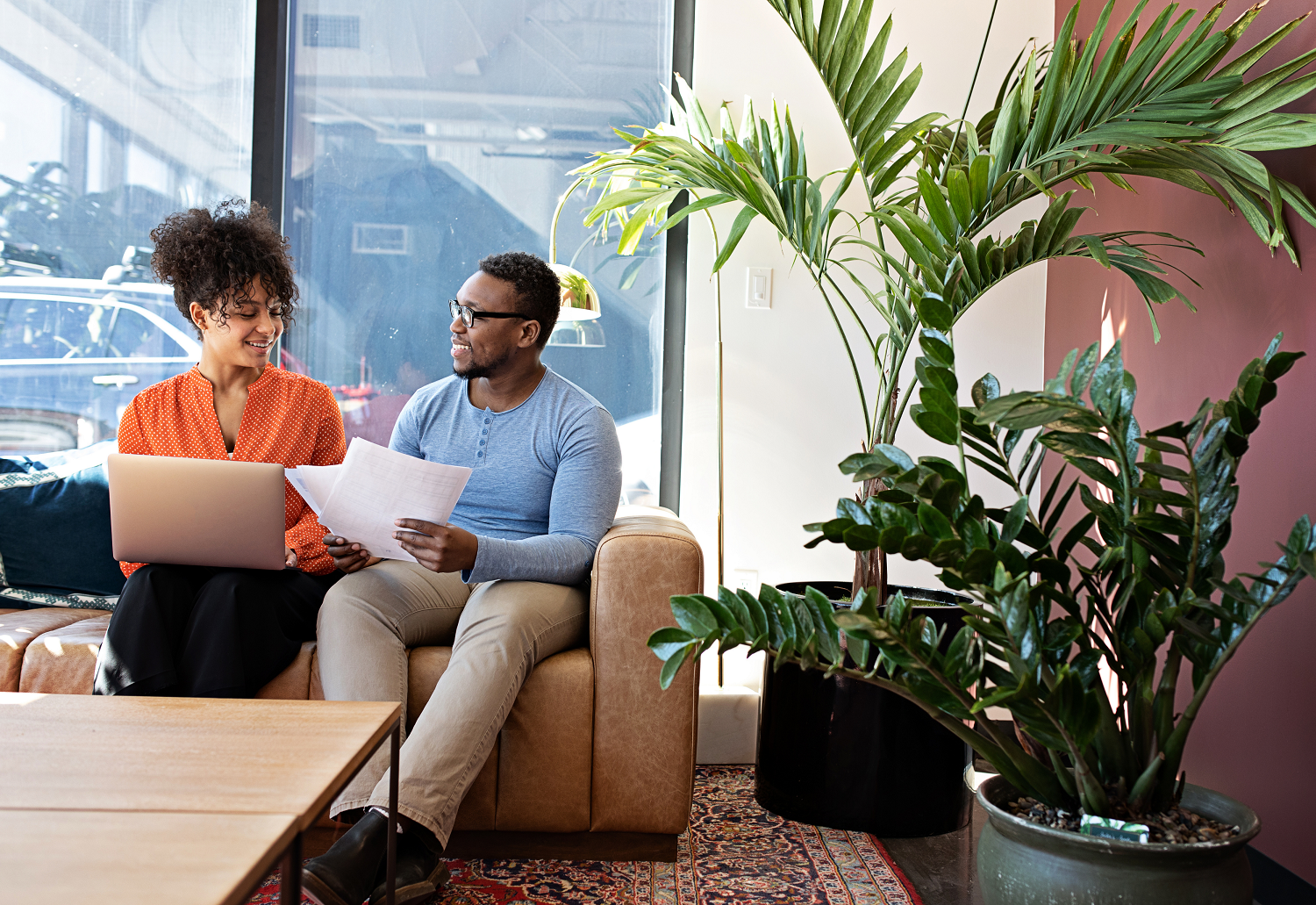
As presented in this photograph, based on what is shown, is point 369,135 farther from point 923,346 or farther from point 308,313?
point 923,346

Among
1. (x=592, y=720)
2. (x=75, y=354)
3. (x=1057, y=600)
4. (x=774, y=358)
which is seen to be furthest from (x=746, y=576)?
(x=75, y=354)

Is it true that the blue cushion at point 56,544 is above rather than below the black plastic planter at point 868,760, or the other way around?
above

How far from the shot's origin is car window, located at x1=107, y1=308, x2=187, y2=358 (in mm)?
2791

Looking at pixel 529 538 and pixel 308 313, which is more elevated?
pixel 308 313

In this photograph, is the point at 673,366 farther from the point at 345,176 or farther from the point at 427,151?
the point at 345,176

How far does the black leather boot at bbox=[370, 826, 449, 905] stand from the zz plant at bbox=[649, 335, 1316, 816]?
591mm

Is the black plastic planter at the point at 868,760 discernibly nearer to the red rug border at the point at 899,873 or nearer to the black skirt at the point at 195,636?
the red rug border at the point at 899,873

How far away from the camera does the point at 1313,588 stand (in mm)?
1637

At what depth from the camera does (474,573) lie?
6.00 feet

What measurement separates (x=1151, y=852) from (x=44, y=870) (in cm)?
115

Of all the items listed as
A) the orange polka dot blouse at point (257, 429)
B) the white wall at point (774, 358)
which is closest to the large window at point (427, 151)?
the white wall at point (774, 358)

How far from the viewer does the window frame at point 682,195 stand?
2.80 metres

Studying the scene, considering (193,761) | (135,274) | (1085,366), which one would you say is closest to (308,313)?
(135,274)

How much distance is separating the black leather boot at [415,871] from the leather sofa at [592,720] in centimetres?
24
